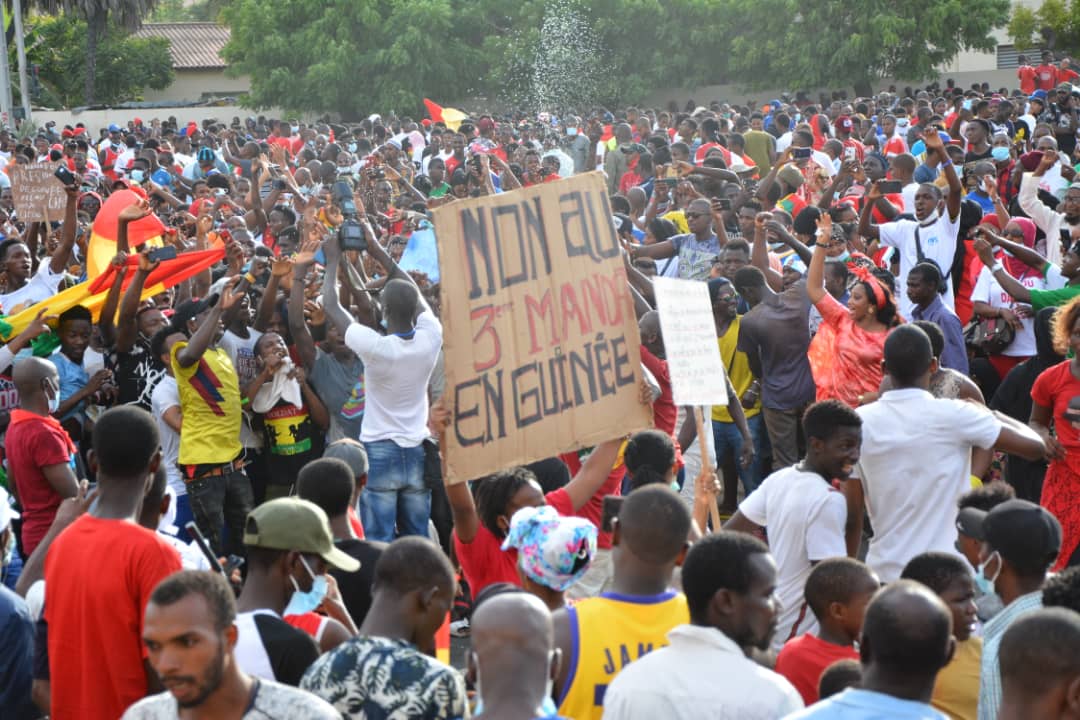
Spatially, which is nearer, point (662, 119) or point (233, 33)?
point (662, 119)

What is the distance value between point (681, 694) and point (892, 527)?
2471mm

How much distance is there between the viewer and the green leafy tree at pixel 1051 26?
37531mm

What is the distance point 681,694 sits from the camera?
325cm

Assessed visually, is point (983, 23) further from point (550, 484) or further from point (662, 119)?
point (550, 484)

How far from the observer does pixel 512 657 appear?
315cm

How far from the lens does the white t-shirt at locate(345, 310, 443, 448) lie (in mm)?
7121

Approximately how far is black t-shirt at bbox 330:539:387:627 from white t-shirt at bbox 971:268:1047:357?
5616 mm

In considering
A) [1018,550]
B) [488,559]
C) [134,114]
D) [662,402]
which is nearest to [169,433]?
[662,402]

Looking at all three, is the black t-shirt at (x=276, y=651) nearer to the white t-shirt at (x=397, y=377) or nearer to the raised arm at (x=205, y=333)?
the white t-shirt at (x=397, y=377)

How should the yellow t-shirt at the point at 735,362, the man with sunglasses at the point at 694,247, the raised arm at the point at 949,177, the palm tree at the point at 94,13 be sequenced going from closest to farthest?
the yellow t-shirt at the point at 735,362, the raised arm at the point at 949,177, the man with sunglasses at the point at 694,247, the palm tree at the point at 94,13

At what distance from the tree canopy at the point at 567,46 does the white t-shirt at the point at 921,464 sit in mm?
30077

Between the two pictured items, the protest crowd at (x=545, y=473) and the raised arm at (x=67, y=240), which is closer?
the protest crowd at (x=545, y=473)

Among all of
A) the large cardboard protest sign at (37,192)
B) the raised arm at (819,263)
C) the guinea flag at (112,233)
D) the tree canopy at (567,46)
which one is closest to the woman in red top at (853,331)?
the raised arm at (819,263)

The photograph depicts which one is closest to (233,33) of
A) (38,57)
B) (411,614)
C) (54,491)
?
(38,57)
